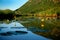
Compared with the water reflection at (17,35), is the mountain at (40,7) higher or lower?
higher

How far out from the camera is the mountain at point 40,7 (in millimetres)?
74838

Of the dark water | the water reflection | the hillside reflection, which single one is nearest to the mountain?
the hillside reflection

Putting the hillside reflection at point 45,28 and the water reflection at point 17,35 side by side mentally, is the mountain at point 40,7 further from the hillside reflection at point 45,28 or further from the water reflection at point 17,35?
the water reflection at point 17,35

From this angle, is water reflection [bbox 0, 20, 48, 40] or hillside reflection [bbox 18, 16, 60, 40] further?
hillside reflection [bbox 18, 16, 60, 40]

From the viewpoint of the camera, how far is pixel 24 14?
77.1 metres

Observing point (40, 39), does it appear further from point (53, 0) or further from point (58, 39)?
point (53, 0)

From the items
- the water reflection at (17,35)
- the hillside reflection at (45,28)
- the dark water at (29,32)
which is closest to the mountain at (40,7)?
the hillside reflection at (45,28)

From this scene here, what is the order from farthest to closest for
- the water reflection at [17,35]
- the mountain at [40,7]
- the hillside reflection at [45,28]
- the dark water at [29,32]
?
the mountain at [40,7]
the hillside reflection at [45,28]
the dark water at [29,32]
the water reflection at [17,35]

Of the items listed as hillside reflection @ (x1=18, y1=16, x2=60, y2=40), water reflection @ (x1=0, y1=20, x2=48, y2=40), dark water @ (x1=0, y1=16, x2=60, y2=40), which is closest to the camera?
water reflection @ (x1=0, y1=20, x2=48, y2=40)

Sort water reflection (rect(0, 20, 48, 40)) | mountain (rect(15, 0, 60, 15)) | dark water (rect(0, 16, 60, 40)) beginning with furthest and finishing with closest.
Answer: mountain (rect(15, 0, 60, 15)) < dark water (rect(0, 16, 60, 40)) < water reflection (rect(0, 20, 48, 40))

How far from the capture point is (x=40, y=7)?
8531 centimetres

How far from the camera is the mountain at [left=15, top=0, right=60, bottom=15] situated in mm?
74838

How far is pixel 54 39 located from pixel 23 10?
64.3 m

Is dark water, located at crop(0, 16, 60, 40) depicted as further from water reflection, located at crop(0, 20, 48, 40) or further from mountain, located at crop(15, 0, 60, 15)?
mountain, located at crop(15, 0, 60, 15)
